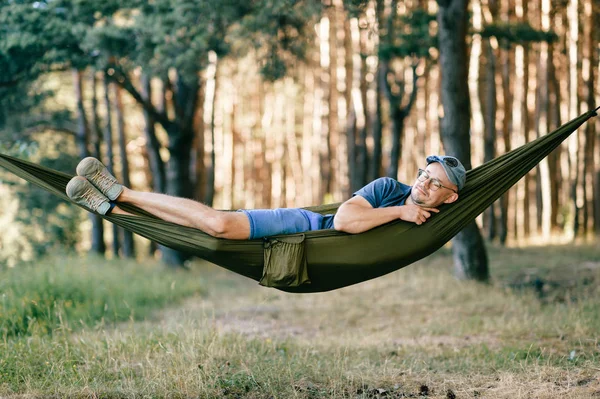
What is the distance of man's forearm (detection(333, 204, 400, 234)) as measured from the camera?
3.69 m

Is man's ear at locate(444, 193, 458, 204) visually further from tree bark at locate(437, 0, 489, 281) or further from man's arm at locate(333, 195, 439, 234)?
tree bark at locate(437, 0, 489, 281)

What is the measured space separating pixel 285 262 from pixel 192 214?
593mm

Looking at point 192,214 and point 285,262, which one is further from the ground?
point 192,214

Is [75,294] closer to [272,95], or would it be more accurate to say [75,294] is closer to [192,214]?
[192,214]

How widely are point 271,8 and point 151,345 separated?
468 centimetres

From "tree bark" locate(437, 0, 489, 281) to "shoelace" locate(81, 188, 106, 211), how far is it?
4.90 metres

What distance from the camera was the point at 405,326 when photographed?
593cm

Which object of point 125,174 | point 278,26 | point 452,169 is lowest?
point 125,174

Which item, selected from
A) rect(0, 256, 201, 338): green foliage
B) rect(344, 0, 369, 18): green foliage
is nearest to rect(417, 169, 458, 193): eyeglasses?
rect(0, 256, 201, 338): green foliage

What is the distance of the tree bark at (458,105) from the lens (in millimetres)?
7719

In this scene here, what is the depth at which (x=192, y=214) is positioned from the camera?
3.74 metres

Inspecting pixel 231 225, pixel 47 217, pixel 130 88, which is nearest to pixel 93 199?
pixel 231 225

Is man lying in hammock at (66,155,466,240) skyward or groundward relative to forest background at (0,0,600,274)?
groundward

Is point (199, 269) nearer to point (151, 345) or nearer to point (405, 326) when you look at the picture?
point (405, 326)
